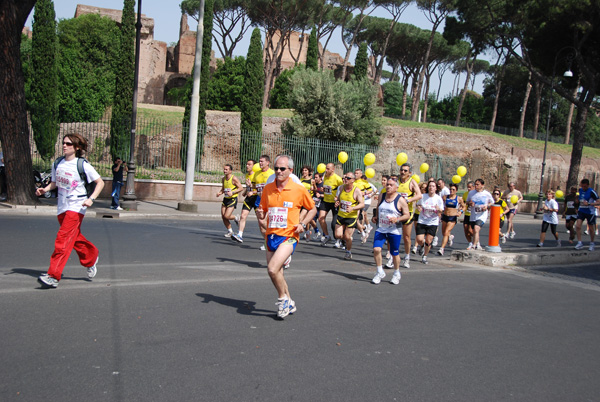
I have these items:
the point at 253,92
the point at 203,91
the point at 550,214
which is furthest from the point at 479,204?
the point at 253,92

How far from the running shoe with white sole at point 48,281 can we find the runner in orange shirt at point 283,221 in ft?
8.22

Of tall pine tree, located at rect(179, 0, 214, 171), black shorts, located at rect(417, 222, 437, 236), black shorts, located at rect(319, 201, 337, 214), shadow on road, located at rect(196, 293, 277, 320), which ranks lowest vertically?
shadow on road, located at rect(196, 293, 277, 320)

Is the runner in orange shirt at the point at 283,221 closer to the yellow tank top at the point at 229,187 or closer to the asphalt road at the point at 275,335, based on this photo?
the asphalt road at the point at 275,335

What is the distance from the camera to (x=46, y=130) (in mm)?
21656

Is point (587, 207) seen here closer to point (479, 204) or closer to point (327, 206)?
point (479, 204)

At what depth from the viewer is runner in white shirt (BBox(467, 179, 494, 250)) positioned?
529 inches

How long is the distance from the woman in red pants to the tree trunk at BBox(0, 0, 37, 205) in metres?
9.60

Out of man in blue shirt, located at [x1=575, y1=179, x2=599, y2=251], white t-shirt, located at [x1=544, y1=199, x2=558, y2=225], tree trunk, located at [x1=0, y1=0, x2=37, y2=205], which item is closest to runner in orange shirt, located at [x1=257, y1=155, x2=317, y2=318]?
tree trunk, located at [x1=0, y1=0, x2=37, y2=205]

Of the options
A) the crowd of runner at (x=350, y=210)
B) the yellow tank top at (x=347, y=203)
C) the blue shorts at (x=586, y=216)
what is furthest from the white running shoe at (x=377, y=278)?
the blue shorts at (x=586, y=216)

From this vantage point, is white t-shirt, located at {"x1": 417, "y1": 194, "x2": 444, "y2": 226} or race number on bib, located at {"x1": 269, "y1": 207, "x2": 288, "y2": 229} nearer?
race number on bib, located at {"x1": 269, "y1": 207, "x2": 288, "y2": 229}

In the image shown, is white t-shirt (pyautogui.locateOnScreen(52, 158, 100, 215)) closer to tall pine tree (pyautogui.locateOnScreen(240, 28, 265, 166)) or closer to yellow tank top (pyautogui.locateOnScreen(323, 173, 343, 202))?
yellow tank top (pyautogui.locateOnScreen(323, 173, 343, 202))

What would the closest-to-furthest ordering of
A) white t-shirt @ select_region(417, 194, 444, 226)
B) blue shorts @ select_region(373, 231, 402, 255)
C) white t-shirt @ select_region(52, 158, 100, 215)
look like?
white t-shirt @ select_region(52, 158, 100, 215)
blue shorts @ select_region(373, 231, 402, 255)
white t-shirt @ select_region(417, 194, 444, 226)

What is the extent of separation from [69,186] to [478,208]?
1012cm

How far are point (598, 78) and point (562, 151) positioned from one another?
51.2ft
